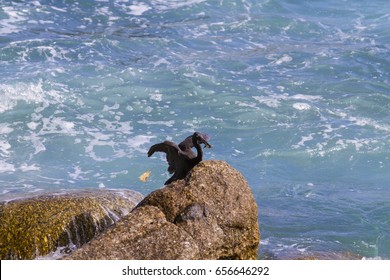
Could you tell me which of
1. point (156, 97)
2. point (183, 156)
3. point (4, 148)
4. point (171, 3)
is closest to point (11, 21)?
point (171, 3)

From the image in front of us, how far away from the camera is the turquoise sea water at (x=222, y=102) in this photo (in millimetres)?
10133

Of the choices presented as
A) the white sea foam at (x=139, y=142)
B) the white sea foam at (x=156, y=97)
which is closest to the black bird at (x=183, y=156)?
the white sea foam at (x=139, y=142)

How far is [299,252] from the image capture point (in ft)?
27.1

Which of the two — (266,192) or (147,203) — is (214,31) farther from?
(147,203)

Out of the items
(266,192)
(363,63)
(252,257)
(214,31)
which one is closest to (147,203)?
(252,257)

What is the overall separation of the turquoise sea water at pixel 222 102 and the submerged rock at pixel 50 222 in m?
0.70

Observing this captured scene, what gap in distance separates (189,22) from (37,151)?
769 cm

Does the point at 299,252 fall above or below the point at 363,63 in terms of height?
above

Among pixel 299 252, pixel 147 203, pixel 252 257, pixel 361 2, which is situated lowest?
pixel 361 2

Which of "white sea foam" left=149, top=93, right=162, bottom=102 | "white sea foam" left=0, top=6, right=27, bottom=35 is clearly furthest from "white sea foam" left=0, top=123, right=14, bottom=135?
"white sea foam" left=0, top=6, right=27, bottom=35

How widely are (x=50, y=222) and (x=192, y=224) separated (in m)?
1.46

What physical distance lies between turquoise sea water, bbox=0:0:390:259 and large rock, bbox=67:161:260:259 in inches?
69.7

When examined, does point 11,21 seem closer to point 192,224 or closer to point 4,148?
point 4,148

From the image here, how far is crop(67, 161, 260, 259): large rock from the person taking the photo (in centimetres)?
578
